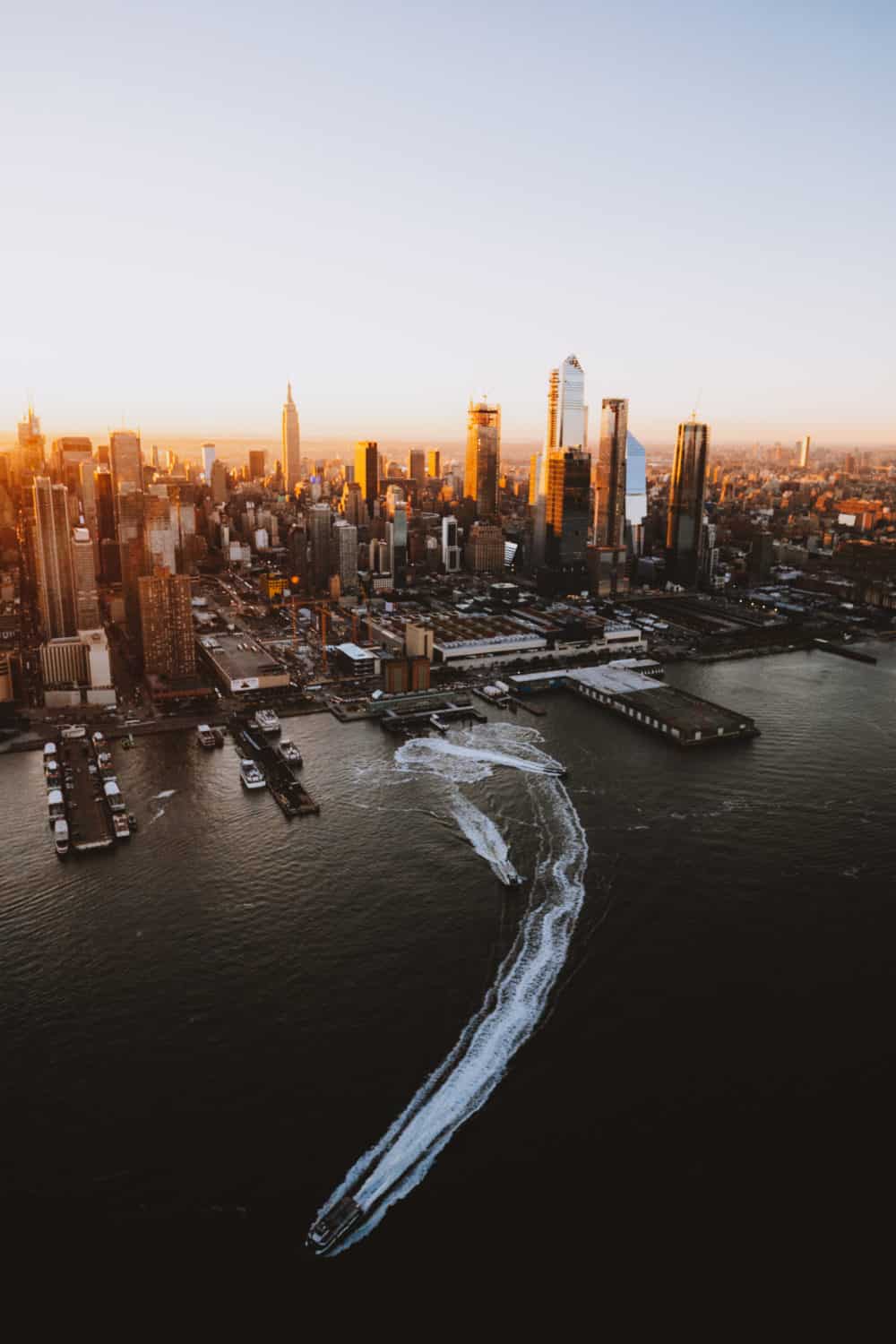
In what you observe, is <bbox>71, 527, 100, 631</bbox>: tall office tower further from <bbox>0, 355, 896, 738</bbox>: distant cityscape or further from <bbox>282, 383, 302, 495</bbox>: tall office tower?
<bbox>282, 383, 302, 495</bbox>: tall office tower

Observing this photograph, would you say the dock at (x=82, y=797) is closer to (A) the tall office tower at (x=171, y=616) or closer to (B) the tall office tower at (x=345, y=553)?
(A) the tall office tower at (x=171, y=616)

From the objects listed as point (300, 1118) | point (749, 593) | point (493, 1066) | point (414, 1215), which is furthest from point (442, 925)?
point (749, 593)

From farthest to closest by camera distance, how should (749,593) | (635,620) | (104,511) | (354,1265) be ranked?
(104,511) → (749,593) → (635,620) → (354,1265)

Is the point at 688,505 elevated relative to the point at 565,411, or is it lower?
lower

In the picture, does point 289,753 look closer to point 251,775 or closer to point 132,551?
point 251,775

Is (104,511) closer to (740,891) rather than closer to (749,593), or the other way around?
(749,593)

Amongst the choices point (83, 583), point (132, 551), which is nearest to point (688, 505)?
point (132, 551)
